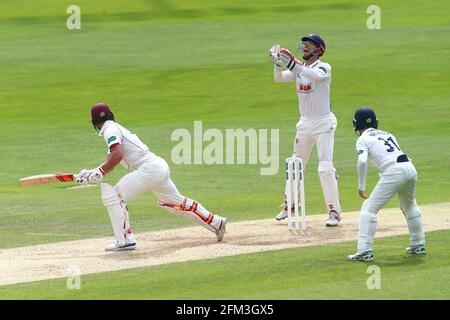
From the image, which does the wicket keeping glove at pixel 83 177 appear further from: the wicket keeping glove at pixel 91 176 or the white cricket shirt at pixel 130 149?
the white cricket shirt at pixel 130 149

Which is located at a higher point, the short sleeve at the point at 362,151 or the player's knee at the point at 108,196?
the short sleeve at the point at 362,151

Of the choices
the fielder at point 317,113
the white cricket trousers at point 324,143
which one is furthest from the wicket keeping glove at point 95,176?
the white cricket trousers at point 324,143

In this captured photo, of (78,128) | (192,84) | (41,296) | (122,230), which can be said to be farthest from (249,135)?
(41,296)

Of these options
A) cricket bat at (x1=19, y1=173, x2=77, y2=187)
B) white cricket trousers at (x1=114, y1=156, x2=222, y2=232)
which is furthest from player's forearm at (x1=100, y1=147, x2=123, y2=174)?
cricket bat at (x1=19, y1=173, x2=77, y2=187)


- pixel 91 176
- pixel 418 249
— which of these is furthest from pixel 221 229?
pixel 418 249

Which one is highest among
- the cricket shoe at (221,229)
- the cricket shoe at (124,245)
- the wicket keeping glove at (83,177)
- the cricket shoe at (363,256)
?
the wicket keeping glove at (83,177)

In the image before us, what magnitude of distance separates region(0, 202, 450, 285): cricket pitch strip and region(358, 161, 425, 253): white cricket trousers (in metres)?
0.44

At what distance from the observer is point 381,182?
12977 millimetres

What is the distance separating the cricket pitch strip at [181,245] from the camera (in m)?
12.9

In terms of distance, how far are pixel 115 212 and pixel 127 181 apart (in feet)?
1.52

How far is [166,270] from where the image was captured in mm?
12609

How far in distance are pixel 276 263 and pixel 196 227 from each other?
2908 mm

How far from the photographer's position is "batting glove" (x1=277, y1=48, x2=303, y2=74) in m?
15.2

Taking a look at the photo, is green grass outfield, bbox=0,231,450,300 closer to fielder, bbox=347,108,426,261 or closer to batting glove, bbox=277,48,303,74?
fielder, bbox=347,108,426,261
